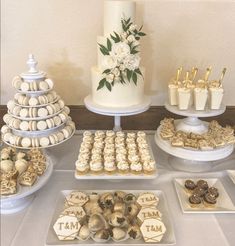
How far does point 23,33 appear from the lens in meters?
1.07

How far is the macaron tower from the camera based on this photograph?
0.86 meters

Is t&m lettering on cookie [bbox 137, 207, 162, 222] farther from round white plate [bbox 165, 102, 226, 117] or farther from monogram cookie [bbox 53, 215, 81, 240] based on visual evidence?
round white plate [bbox 165, 102, 226, 117]

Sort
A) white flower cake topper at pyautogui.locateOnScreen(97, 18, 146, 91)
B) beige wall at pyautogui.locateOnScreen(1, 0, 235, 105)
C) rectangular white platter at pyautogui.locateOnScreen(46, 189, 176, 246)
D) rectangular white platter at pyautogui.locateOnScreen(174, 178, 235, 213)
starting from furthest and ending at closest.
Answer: beige wall at pyautogui.locateOnScreen(1, 0, 235, 105)
white flower cake topper at pyautogui.locateOnScreen(97, 18, 146, 91)
rectangular white platter at pyautogui.locateOnScreen(174, 178, 235, 213)
rectangular white platter at pyautogui.locateOnScreen(46, 189, 176, 246)

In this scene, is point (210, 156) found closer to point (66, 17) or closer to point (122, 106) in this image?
point (122, 106)

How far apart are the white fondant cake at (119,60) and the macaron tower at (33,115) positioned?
0.52ft

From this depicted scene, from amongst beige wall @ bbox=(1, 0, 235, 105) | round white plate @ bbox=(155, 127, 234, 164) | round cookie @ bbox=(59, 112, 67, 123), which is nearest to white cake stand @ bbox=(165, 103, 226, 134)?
round white plate @ bbox=(155, 127, 234, 164)

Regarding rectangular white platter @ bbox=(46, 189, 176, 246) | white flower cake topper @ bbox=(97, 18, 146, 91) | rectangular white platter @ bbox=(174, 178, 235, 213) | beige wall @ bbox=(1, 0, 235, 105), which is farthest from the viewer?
beige wall @ bbox=(1, 0, 235, 105)

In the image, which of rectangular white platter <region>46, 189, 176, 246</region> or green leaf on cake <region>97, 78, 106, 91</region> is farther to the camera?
green leaf on cake <region>97, 78, 106, 91</region>

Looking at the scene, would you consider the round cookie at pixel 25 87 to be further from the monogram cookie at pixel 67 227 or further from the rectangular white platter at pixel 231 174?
the rectangular white platter at pixel 231 174

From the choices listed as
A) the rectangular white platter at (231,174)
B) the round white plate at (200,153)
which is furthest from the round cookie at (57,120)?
the rectangular white platter at (231,174)

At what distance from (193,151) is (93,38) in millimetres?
539

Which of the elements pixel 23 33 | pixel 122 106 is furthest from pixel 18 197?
pixel 23 33

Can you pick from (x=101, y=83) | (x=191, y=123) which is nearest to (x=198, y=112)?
(x=191, y=123)

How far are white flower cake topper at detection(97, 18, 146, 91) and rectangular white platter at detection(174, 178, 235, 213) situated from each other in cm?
33
